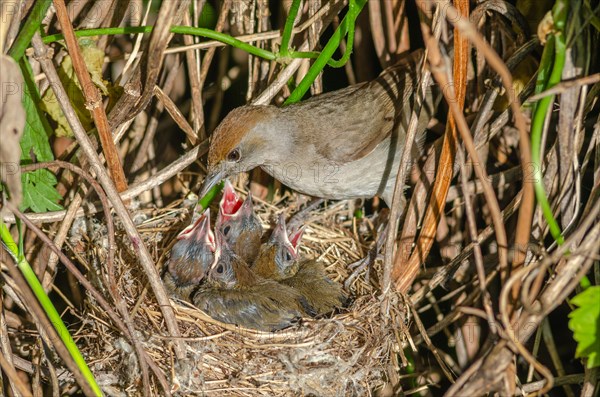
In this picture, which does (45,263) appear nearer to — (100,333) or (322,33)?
(100,333)

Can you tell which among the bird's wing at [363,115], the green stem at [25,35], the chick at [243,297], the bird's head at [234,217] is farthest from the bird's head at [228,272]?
the green stem at [25,35]

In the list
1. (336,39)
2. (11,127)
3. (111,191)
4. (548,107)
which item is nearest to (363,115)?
(336,39)

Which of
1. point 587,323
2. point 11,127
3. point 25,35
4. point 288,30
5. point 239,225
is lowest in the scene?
point 587,323

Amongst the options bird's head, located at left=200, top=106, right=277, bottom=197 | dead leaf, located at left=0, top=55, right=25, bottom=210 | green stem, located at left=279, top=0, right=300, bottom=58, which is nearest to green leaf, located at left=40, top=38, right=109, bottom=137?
bird's head, located at left=200, top=106, right=277, bottom=197

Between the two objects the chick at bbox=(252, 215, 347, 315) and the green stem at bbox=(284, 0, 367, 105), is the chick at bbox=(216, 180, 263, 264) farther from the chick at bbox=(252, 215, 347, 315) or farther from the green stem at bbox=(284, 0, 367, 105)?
the green stem at bbox=(284, 0, 367, 105)

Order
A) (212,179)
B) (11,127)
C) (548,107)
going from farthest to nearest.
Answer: (212,179)
(548,107)
(11,127)

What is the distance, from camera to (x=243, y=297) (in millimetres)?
3246

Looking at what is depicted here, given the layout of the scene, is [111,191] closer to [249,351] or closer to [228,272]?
[249,351]

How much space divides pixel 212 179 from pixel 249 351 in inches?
33.9

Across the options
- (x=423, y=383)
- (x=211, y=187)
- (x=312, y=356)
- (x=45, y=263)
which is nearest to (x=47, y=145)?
(x=45, y=263)

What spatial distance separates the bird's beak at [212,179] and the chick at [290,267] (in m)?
0.46

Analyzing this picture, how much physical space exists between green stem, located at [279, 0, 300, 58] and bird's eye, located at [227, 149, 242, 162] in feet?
1.62

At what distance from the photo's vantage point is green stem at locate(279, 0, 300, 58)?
3.14 m

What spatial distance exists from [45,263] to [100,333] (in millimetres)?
481
